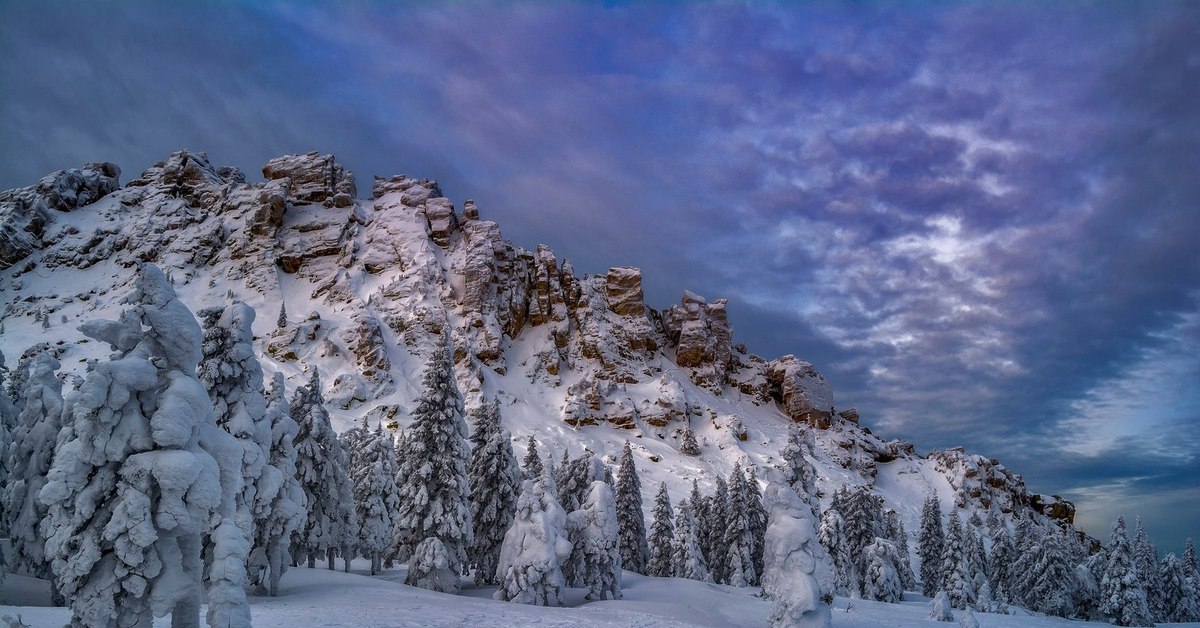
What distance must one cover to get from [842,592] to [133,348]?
43108 millimetres

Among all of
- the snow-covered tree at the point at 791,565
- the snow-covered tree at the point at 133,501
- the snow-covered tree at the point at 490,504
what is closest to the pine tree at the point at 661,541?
the snow-covered tree at the point at 490,504

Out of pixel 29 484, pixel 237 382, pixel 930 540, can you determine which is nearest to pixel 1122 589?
pixel 930 540

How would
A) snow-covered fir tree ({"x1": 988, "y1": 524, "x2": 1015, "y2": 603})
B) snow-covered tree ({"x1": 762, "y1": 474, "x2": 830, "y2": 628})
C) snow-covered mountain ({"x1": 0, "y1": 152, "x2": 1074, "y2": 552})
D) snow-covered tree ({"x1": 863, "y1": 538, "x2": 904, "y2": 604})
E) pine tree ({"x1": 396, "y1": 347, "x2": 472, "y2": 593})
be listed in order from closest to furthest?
snow-covered tree ({"x1": 762, "y1": 474, "x2": 830, "y2": 628})
pine tree ({"x1": 396, "y1": 347, "x2": 472, "y2": 593})
snow-covered tree ({"x1": 863, "y1": 538, "x2": 904, "y2": 604})
snow-covered fir tree ({"x1": 988, "y1": 524, "x2": 1015, "y2": 603})
snow-covered mountain ({"x1": 0, "y1": 152, "x2": 1074, "y2": 552})

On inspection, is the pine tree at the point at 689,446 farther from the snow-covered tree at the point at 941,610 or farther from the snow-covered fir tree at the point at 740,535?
the snow-covered tree at the point at 941,610

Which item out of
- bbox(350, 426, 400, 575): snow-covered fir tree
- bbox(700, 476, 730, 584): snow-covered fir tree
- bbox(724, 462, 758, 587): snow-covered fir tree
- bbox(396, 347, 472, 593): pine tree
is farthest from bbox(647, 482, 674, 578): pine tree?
bbox(396, 347, 472, 593): pine tree

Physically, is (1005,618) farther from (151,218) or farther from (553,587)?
(151,218)

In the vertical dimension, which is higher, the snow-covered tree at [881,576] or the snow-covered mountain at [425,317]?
the snow-covered mountain at [425,317]

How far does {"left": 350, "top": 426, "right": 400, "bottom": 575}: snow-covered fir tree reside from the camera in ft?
129

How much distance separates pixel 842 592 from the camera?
136 ft

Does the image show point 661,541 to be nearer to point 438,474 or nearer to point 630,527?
point 630,527

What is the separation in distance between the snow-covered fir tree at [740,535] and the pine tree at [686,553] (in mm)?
2403

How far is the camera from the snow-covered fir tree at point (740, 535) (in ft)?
155

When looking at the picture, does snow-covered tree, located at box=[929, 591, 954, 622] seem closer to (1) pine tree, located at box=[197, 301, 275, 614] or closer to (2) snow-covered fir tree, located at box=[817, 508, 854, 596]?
(2) snow-covered fir tree, located at box=[817, 508, 854, 596]

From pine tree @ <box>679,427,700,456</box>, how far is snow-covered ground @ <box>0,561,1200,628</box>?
58.5 metres
